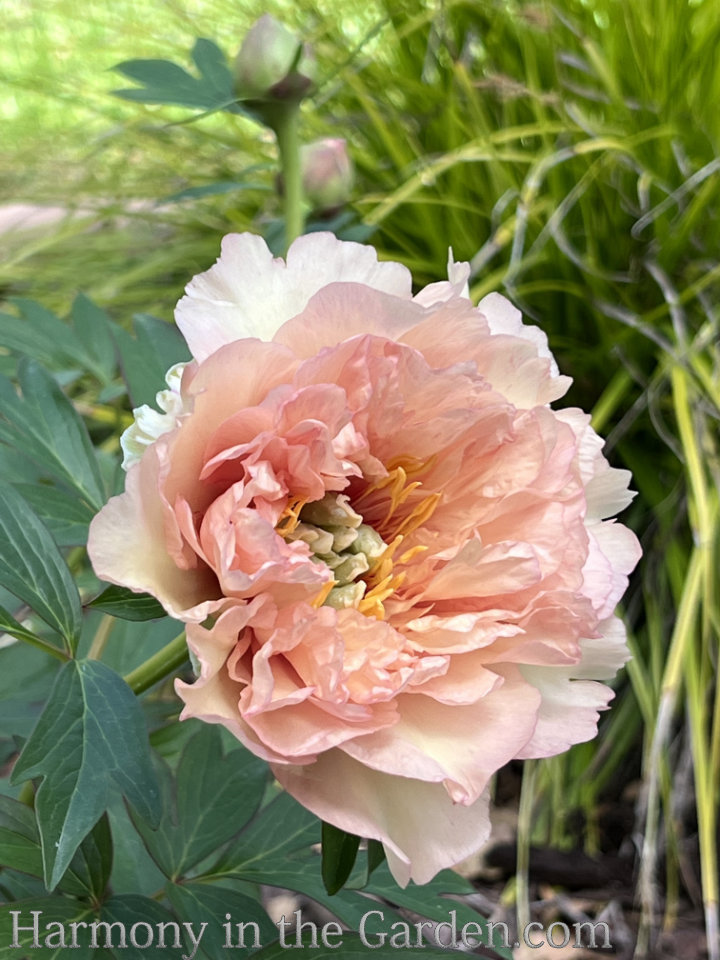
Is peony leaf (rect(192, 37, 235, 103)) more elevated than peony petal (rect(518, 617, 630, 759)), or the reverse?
peony leaf (rect(192, 37, 235, 103))

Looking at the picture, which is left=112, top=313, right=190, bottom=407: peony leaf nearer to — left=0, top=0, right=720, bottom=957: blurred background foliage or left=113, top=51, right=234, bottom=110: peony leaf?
left=113, top=51, right=234, bottom=110: peony leaf

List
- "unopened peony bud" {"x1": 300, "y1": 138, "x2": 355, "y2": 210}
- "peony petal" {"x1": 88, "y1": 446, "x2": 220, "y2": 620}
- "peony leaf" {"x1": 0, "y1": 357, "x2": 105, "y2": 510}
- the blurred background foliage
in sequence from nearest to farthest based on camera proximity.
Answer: "peony petal" {"x1": 88, "y1": 446, "x2": 220, "y2": 620}
"peony leaf" {"x1": 0, "y1": 357, "x2": 105, "y2": 510}
"unopened peony bud" {"x1": 300, "y1": 138, "x2": 355, "y2": 210}
the blurred background foliage

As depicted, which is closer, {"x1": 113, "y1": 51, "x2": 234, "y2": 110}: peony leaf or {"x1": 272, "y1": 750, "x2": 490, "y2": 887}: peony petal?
{"x1": 272, "y1": 750, "x2": 490, "y2": 887}: peony petal

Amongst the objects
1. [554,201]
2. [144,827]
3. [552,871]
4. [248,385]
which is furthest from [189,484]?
[554,201]

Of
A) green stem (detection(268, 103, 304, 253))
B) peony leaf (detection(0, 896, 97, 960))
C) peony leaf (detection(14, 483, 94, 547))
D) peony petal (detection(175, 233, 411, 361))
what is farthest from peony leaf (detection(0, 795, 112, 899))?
green stem (detection(268, 103, 304, 253))

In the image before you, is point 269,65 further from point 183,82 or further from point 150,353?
point 150,353

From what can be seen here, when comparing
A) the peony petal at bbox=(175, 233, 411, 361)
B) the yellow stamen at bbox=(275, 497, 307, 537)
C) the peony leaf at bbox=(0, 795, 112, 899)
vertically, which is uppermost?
the peony petal at bbox=(175, 233, 411, 361)

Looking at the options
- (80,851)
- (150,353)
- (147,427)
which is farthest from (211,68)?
(80,851)

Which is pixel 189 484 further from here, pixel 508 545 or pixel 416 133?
pixel 416 133
